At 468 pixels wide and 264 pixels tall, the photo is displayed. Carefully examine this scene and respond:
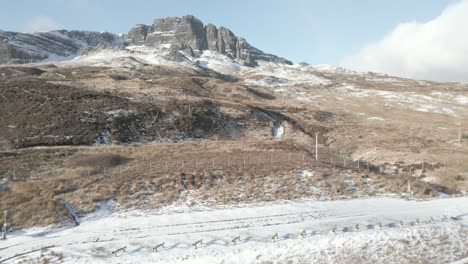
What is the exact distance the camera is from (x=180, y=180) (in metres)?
31.4

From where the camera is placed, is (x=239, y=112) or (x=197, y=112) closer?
(x=197, y=112)

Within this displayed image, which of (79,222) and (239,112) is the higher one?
(239,112)

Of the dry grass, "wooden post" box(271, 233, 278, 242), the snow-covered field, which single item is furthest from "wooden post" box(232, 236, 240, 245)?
the dry grass

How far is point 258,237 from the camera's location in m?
20.4

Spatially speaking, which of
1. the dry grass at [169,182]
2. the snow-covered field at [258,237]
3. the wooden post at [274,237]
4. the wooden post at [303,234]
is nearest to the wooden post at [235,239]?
the snow-covered field at [258,237]

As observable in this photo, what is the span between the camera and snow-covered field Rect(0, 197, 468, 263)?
18188 millimetres

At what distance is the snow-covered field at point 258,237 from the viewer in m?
18.2

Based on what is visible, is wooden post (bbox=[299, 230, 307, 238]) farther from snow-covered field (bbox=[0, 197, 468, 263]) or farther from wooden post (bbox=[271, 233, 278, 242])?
wooden post (bbox=[271, 233, 278, 242])

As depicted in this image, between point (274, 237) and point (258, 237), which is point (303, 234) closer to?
point (274, 237)

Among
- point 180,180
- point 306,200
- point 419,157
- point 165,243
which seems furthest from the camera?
point 419,157

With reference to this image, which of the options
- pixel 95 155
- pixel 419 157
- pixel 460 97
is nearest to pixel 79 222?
pixel 95 155

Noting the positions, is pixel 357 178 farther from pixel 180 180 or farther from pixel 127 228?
pixel 127 228

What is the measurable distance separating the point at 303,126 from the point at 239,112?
1418 cm

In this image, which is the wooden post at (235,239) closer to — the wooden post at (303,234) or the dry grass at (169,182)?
the wooden post at (303,234)
